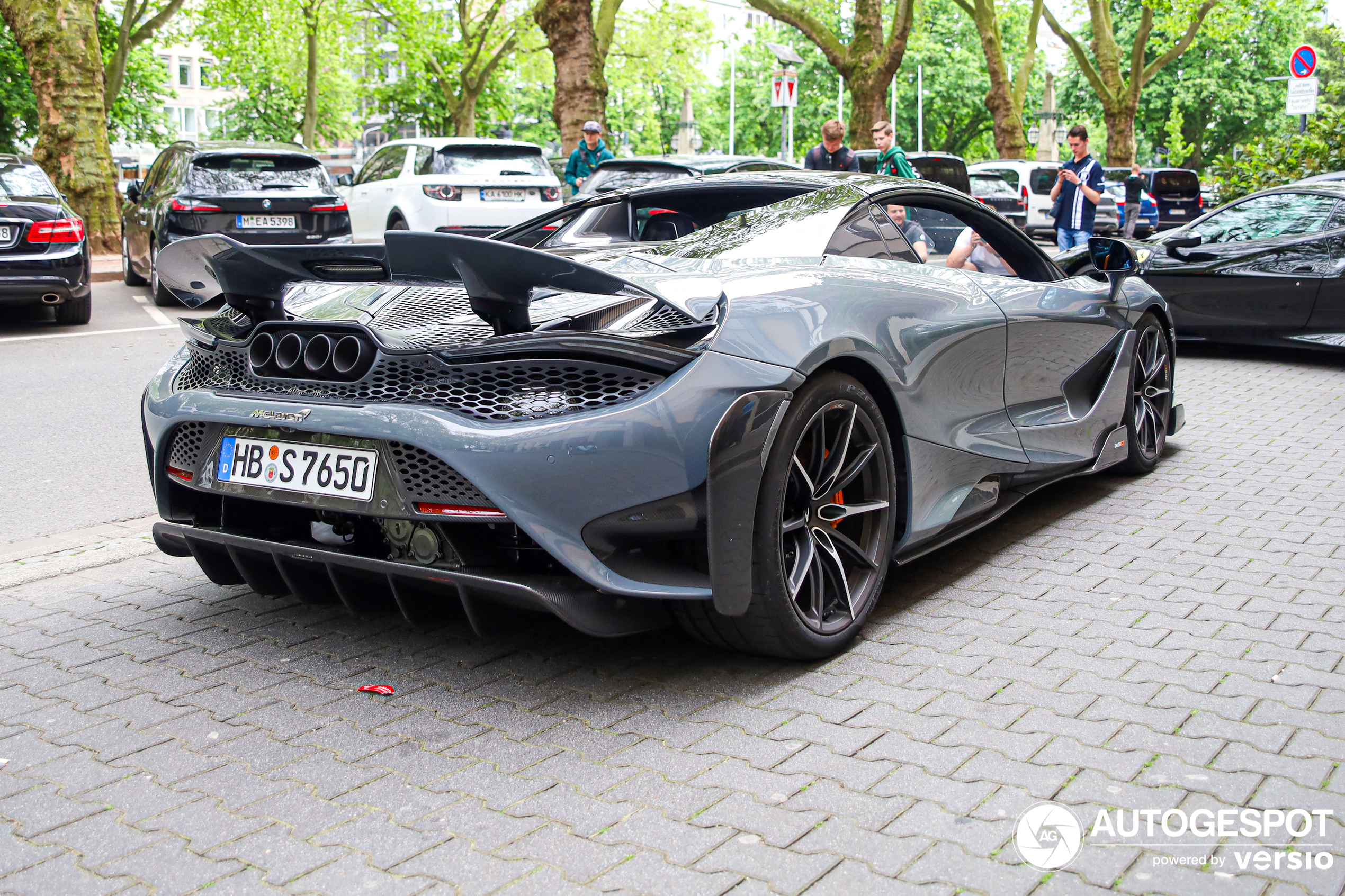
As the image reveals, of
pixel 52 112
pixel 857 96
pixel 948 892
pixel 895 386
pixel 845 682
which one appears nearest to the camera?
pixel 948 892

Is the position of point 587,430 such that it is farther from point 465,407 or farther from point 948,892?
point 948,892

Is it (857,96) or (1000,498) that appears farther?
(857,96)

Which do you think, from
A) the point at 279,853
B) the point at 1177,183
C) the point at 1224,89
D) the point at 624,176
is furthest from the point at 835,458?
the point at 1224,89

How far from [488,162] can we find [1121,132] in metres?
24.4

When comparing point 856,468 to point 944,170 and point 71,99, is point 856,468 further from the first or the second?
point 71,99

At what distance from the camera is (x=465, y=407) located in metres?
2.96

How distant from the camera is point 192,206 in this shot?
13.1 meters

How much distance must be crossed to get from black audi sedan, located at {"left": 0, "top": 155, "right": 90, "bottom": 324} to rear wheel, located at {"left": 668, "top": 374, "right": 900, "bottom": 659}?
969cm

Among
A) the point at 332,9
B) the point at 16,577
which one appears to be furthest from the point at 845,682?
the point at 332,9

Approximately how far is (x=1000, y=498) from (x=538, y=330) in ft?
6.74

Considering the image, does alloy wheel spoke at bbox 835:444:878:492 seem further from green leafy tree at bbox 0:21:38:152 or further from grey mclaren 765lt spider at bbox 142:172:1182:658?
green leafy tree at bbox 0:21:38:152

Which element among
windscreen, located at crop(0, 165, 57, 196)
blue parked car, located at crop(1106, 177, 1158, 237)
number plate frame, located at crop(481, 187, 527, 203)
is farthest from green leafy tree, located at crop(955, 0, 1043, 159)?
windscreen, located at crop(0, 165, 57, 196)

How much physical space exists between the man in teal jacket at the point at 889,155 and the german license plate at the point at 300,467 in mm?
7563

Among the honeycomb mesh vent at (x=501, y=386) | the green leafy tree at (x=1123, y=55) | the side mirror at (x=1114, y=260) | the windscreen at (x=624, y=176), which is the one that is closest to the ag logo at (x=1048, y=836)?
the honeycomb mesh vent at (x=501, y=386)
